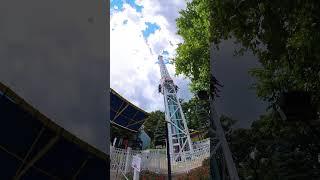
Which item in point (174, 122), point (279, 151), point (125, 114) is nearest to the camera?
point (279, 151)

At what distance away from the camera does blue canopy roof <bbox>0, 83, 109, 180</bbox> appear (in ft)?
4.42

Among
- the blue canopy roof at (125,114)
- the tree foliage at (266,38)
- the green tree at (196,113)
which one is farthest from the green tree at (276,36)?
the blue canopy roof at (125,114)

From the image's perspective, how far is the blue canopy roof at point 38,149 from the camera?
4.42 feet

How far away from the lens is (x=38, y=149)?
1.39m

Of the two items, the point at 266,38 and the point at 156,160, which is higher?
the point at 266,38

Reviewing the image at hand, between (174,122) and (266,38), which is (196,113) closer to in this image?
(174,122)

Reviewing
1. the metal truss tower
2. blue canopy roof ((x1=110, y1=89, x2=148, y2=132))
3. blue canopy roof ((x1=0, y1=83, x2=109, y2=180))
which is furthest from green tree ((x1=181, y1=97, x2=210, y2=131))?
A: blue canopy roof ((x1=0, y1=83, x2=109, y2=180))

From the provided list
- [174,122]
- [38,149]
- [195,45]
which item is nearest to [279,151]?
[174,122]

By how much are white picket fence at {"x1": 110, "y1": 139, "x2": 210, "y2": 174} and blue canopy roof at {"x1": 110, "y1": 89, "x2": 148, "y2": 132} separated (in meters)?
0.09

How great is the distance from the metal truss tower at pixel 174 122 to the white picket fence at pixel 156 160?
0.09 feet

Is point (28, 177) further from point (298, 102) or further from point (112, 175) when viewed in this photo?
point (298, 102)

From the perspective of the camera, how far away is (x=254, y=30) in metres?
1.32

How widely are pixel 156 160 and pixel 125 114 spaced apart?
0.66 feet

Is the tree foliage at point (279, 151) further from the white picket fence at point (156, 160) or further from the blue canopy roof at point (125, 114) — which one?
the blue canopy roof at point (125, 114)
